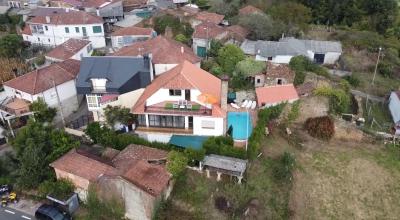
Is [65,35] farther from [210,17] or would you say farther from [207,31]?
[210,17]

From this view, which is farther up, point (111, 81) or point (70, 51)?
point (111, 81)

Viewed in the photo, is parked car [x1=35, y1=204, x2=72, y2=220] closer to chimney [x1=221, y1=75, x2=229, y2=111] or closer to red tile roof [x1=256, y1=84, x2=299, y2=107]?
chimney [x1=221, y1=75, x2=229, y2=111]

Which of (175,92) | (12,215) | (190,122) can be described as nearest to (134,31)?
(175,92)

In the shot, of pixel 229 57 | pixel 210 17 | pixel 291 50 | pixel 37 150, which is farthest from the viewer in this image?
pixel 210 17

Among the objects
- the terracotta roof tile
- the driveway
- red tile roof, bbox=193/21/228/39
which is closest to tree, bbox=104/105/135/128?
the driveway

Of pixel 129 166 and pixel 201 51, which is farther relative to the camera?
pixel 201 51

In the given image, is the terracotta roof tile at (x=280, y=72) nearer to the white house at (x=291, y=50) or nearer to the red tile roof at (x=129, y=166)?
the white house at (x=291, y=50)
